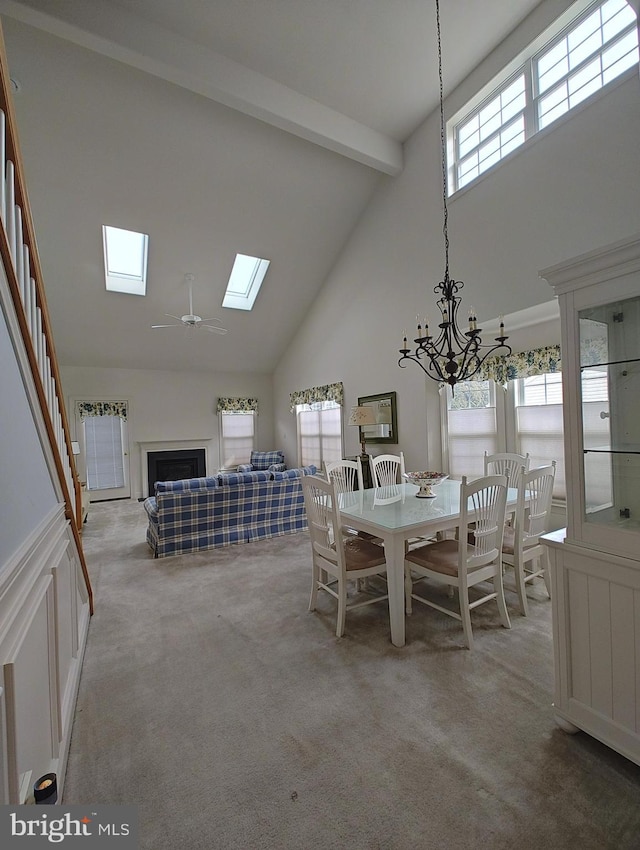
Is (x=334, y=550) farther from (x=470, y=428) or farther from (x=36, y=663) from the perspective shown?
(x=470, y=428)

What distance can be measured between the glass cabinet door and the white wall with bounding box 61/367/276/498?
752 centimetres

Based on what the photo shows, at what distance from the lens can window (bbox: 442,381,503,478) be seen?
454cm

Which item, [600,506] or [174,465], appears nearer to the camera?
[600,506]

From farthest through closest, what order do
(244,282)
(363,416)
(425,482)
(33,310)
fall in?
(244,282) < (363,416) < (425,482) < (33,310)

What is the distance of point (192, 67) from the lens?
3.46 meters

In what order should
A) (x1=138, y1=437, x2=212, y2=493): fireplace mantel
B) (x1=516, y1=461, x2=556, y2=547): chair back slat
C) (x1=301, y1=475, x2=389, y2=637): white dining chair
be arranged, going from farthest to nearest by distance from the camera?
(x1=138, y1=437, x2=212, y2=493): fireplace mantel, (x1=516, y1=461, x2=556, y2=547): chair back slat, (x1=301, y1=475, x2=389, y2=637): white dining chair

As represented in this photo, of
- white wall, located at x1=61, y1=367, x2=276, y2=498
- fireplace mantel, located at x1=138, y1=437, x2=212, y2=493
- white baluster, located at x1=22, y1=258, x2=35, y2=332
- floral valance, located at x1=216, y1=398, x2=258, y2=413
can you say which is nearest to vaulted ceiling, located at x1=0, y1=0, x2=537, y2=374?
white wall, located at x1=61, y1=367, x2=276, y2=498

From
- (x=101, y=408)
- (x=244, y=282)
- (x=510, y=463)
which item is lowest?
(x=510, y=463)

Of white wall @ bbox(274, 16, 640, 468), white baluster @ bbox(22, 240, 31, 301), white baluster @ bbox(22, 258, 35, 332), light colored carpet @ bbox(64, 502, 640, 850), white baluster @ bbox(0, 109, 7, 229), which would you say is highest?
white wall @ bbox(274, 16, 640, 468)

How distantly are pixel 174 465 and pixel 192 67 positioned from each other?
6.25 meters

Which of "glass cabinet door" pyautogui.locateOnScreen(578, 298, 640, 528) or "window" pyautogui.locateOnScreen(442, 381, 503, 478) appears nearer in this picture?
"glass cabinet door" pyautogui.locateOnScreen(578, 298, 640, 528)

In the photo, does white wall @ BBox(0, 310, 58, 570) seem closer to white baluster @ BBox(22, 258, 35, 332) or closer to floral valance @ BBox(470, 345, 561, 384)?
white baluster @ BBox(22, 258, 35, 332)

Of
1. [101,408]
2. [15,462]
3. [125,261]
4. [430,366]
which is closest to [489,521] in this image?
[430,366]

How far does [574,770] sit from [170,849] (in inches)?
57.6
